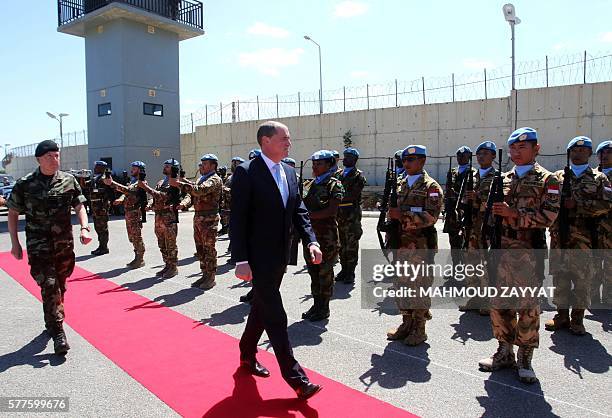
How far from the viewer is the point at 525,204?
363 centimetres

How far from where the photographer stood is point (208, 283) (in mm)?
6922

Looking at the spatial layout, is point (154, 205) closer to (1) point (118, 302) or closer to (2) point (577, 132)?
(1) point (118, 302)

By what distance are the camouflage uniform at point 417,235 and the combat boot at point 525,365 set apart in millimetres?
940

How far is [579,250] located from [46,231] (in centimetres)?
552

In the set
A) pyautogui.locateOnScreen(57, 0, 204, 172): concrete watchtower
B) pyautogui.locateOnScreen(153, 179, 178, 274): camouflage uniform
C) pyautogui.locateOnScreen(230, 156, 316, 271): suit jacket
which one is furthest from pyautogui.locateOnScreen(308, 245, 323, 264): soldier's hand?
pyautogui.locateOnScreen(57, 0, 204, 172): concrete watchtower

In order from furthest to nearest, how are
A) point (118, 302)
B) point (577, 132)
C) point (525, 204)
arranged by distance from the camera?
point (577, 132), point (118, 302), point (525, 204)

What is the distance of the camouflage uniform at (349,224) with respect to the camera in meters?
7.26

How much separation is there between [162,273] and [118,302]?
1609 mm

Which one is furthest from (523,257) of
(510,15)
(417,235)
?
(510,15)

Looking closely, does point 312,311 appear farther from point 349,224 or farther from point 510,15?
point 510,15

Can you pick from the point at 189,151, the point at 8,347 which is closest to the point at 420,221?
the point at 8,347

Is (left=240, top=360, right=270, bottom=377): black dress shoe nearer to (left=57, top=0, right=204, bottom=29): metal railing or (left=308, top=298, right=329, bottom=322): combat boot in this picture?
(left=308, top=298, right=329, bottom=322): combat boot

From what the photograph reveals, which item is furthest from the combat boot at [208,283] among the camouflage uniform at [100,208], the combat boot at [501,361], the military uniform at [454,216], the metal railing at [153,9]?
the metal railing at [153,9]

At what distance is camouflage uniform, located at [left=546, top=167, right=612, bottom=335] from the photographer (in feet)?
15.2
